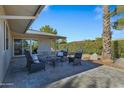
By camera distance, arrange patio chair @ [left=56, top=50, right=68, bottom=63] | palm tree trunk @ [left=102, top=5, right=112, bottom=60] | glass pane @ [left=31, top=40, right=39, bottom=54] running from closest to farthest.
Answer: palm tree trunk @ [left=102, top=5, right=112, bottom=60] < patio chair @ [left=56, top=50, right=68, bottom=63] < glass pane @ [left=31, top=40, right=39, bottom=54]

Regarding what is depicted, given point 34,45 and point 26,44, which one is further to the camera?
point 34,45

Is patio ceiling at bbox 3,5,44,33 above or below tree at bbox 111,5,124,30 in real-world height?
below

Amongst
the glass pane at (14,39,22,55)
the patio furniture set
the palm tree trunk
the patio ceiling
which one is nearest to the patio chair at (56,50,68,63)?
the patio furniture set

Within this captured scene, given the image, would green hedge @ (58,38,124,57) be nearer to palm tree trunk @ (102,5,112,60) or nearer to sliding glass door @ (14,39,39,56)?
palm tree trunk @ (102,5,112,60)

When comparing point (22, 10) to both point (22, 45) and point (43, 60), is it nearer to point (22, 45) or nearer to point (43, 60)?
point (43, 60)

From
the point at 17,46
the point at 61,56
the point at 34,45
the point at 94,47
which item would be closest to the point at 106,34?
the point at 61,56

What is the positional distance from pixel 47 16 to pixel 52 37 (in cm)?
1791

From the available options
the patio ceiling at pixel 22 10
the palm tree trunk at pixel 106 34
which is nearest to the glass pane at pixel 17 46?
the palm tree trunk at pixel 106 34

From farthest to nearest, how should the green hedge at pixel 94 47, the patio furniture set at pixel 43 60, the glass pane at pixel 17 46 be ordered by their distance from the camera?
the glass pane at pixel 17 46, the green hedge at pixel 94 47, the patio furniture set at pixel 43 60

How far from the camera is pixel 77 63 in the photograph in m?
16.8

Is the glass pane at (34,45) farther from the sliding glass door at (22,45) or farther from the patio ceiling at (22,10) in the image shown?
the patio ceiling at (22,10)

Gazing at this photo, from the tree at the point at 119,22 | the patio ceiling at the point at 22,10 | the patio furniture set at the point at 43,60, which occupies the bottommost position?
the patio furniture set at the point at 43,60
